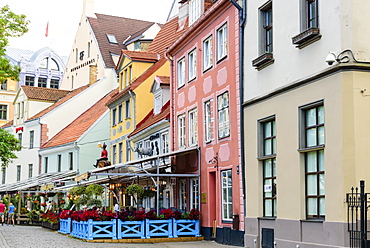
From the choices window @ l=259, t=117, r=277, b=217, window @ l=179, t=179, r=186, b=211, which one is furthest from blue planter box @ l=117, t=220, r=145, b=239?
window @ l=259, t=117, r=277, b=217

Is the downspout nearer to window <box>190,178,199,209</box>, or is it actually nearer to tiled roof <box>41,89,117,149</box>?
window <box>190,178,199,209</box>

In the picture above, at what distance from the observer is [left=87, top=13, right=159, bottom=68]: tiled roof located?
52.4m

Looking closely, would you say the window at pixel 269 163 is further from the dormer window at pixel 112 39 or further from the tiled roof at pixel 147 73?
the dormer window at pixel 112 39

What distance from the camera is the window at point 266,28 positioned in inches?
713

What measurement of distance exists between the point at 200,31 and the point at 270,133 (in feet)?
25.1

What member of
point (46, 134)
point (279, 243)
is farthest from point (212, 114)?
point (46, 134)

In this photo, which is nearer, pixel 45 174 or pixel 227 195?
pixel 227 195

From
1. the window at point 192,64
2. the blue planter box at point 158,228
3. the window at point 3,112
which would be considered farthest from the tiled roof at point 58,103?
the blue planter box at point 158,228

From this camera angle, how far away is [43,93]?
5403cm

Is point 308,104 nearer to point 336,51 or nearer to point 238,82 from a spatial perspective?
point 336,51

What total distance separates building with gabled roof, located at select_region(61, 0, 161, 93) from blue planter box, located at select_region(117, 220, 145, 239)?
2715 centimetres

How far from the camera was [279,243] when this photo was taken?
1664 centimetres

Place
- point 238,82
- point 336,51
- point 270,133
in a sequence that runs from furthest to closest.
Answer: point 238,82, point 270,133, point 336,51

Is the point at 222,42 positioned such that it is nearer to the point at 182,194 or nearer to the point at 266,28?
the point at 266,28
